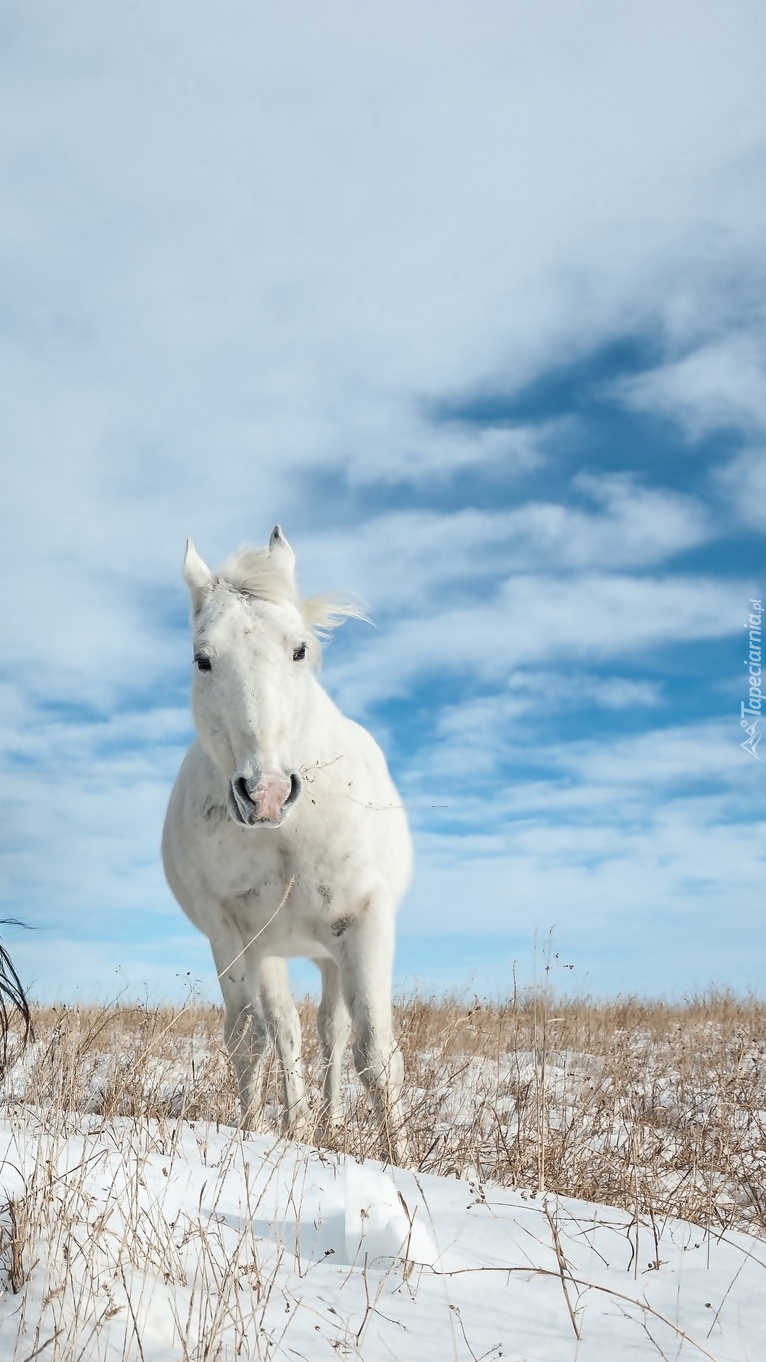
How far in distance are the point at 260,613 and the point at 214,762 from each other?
2.87 ft

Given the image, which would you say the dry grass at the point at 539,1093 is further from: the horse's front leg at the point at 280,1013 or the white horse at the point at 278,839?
the white horse at the point at 278,839

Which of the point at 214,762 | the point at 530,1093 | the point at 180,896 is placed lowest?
the point at 530,1093

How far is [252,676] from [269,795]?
70cm

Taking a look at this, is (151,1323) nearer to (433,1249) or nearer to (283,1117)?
(433,1249)

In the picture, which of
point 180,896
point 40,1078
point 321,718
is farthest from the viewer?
point 180,896

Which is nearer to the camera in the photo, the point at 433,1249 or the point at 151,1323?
the point at 151,1323

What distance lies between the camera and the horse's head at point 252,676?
17.3 feet

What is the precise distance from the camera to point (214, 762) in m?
5.83

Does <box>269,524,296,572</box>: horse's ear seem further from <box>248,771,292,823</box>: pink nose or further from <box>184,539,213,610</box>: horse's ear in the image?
<box>248,771,292,823</box>: pink nose

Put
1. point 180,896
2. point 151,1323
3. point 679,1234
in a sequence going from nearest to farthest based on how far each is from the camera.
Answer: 1. point 151,1323
2. point 679,1234
3. point 180,896

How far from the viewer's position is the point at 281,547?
21.0 feet

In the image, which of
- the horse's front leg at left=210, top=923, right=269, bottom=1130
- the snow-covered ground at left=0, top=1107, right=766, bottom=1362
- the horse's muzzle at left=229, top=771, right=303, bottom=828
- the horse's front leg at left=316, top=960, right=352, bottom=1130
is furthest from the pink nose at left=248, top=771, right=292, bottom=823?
the horse's front leg at left=316, top=960, right=352, bottom=1130

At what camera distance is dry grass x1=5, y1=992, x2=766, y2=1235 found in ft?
15.6

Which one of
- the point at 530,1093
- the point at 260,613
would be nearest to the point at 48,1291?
the point at 260,613
